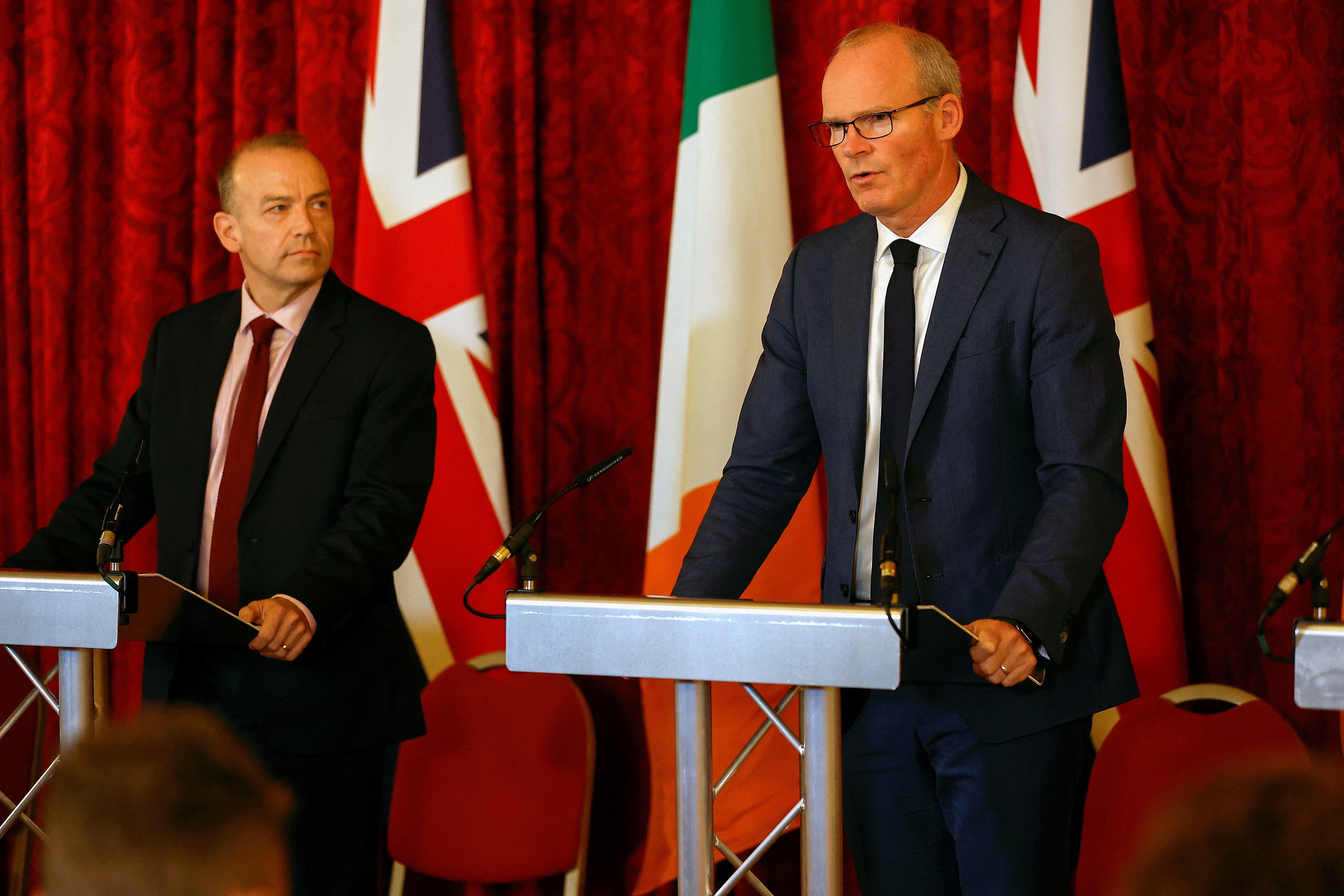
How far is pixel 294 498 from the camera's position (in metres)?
2.88

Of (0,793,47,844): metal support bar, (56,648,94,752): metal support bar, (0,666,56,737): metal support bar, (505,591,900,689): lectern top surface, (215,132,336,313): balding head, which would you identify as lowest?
(0,793,47,844): metal support bar

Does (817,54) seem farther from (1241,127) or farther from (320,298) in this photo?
(320,298)

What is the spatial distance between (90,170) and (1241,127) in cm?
363

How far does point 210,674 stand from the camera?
2.82m

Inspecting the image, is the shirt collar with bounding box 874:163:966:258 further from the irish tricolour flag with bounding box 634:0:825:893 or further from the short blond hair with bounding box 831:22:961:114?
the irish tricolour flag with bounding box 634:0:825:893

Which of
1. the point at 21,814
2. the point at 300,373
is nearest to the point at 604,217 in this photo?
the point at 300,373

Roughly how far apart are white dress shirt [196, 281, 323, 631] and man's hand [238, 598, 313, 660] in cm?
39

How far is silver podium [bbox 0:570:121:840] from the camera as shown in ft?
7.45

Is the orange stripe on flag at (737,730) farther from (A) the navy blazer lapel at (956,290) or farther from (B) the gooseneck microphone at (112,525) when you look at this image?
(B) the gooseneck microphone at (112,525)

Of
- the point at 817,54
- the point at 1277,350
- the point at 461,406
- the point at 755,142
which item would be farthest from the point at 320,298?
the point at 1277,350

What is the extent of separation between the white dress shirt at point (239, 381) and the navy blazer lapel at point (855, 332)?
133cm

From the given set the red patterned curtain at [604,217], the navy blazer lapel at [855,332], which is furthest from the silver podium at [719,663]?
the red patterned curtain at [604,217]

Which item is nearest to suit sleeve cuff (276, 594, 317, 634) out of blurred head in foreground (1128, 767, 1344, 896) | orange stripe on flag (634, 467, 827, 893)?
orange stripe on flag (634, 467, 827, 893)

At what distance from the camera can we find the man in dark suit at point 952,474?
6.99 ft
